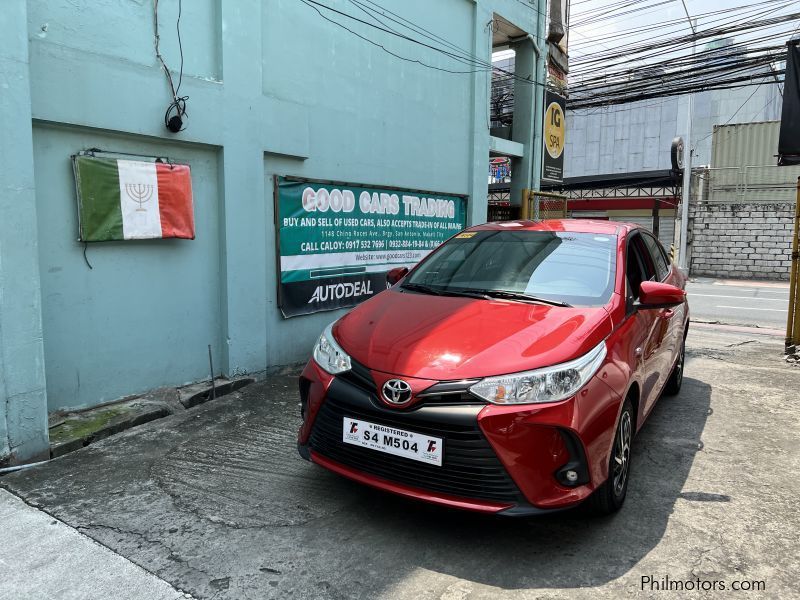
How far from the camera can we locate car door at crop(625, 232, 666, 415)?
355cm

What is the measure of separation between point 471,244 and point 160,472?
2.64 m

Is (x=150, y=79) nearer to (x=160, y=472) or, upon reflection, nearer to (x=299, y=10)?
(x=299, y=10)

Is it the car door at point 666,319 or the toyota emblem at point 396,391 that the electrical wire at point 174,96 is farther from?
the car door at point 666,319

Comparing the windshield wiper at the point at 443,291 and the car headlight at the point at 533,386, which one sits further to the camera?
the windshield wiper at the point at 443,291

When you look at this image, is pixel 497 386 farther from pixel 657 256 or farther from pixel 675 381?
pixel 675 381

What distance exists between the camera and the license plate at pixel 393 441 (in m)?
2.67

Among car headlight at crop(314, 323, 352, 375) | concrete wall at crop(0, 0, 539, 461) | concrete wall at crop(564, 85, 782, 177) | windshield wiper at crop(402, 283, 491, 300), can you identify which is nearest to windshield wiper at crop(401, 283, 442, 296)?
windshield wiper at crop(402, 283, 491, 300)

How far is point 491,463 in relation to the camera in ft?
8.52

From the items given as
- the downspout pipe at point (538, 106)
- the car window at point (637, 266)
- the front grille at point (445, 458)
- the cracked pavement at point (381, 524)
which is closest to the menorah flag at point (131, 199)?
the cracked pavement at point (381, 524)

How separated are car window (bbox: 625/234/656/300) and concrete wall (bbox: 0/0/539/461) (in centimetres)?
341

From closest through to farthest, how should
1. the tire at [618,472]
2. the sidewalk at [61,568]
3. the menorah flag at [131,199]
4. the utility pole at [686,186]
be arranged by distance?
the sidewalk at [61,568] < the tire at [618,472] < the menorah flag at [131,199] < the utility pole at [686,186]

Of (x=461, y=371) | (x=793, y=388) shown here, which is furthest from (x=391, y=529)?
(x=793, y=388)

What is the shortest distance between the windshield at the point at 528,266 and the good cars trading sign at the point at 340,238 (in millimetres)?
2239

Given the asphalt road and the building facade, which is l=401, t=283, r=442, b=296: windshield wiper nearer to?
the asphalt road
